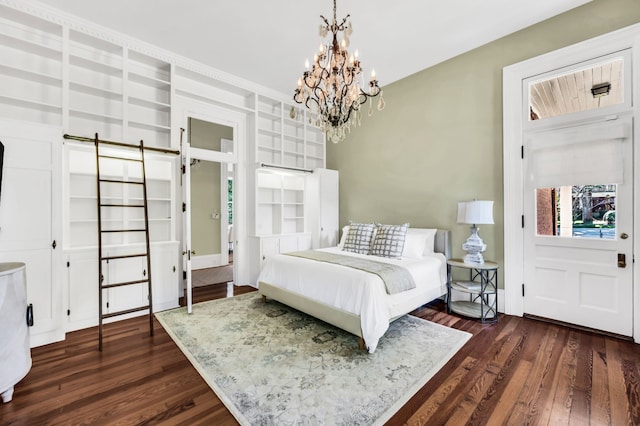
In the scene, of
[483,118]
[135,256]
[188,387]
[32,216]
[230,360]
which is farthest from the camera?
[483,118]

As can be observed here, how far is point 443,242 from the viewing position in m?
3.72

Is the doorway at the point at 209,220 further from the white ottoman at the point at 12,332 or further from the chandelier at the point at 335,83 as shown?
the chandelier at the point at 335,83

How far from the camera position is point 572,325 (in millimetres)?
2949

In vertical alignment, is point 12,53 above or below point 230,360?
above

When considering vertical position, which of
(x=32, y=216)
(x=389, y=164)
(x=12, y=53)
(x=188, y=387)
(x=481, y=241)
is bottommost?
(x=188, y=387)

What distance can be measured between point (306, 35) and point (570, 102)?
119 inches

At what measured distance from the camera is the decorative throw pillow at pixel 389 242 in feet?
11.5

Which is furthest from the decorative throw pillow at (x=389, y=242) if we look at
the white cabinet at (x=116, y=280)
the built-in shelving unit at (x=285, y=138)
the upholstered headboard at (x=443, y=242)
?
the white cabinet at (x=116, y=280)

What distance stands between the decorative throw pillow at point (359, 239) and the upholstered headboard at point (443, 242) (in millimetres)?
858

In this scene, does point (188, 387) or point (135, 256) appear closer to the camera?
point (188, 387)

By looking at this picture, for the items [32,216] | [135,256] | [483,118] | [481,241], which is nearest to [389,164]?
[483,118]

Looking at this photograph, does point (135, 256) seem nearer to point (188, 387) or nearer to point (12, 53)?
point (188, 387)

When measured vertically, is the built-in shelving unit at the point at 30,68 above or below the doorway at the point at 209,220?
above

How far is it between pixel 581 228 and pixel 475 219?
102 centimetres
